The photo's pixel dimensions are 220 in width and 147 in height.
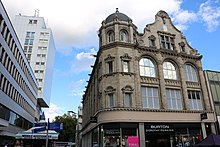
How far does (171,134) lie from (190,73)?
31.2 ft

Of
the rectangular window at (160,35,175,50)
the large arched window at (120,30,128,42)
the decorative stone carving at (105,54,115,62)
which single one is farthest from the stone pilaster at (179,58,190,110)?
the decorative stone carving at (105,54,115,62)

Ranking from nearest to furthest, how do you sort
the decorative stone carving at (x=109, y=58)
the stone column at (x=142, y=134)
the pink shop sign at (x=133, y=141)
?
the pink shop sign at (x=133, y=141) → the stone column at (x=142, y=134) → the decorative stone carving at (x=109, y=58)

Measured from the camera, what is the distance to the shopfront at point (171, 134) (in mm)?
22994

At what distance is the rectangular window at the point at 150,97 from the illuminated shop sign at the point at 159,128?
2232mm

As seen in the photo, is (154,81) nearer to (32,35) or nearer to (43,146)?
(43,146)

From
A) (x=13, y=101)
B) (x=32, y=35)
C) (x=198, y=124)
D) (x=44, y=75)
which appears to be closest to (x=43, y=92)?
(x=44, y=75)

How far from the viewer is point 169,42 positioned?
94.1 ft

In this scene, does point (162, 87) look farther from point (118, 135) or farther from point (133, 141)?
point (118, 135)

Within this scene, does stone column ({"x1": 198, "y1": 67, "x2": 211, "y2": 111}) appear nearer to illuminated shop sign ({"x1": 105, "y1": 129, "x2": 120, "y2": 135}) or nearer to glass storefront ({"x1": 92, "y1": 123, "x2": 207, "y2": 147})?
glass storefront ({"x1": 92, "y1": 123, "x2": 207, "y2": 147})

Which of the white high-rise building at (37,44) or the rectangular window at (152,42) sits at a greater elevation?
the white high-rise building at (37,44)

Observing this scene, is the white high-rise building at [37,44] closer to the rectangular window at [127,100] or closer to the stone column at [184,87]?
the rectangular window at [127,100]

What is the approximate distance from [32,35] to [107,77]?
177ft

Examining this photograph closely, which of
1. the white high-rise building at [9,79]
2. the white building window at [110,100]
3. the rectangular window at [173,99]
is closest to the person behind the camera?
the white building window at [110,100]

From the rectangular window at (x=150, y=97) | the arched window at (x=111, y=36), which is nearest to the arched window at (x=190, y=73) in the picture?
the rectangular window at (x=150, y=97)
